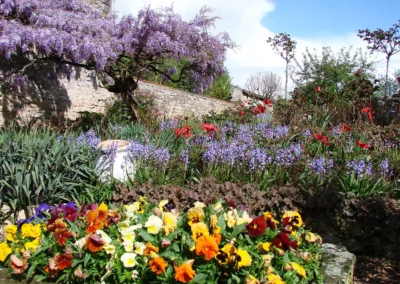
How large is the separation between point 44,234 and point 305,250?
4.64ft

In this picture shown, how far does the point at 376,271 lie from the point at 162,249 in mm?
2171

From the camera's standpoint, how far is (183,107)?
15164 mm

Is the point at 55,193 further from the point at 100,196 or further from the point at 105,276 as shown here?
the point at 105,276

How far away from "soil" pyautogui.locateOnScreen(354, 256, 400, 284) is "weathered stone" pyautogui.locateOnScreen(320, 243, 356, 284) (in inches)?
36.3

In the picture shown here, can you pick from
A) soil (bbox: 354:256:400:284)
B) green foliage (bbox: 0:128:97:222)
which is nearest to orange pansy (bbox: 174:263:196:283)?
soil (bbox: 354:256:400:284)

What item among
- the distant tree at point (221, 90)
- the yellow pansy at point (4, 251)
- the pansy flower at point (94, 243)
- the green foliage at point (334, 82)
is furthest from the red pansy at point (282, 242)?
the distant tree at point (221, 90)

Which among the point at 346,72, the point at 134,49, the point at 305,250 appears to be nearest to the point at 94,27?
the point at 134,49

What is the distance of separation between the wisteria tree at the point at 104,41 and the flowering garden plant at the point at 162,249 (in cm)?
660

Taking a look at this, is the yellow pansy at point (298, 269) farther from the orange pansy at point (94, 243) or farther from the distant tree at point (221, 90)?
the distant tree at point (221, 90)

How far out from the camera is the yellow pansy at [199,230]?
2076 mm

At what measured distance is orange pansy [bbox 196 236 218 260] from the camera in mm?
1966

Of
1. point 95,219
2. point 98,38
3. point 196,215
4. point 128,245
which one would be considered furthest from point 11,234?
point 98,38

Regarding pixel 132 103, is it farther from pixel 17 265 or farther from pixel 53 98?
pixel 17 265

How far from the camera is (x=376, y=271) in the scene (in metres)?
3.47
